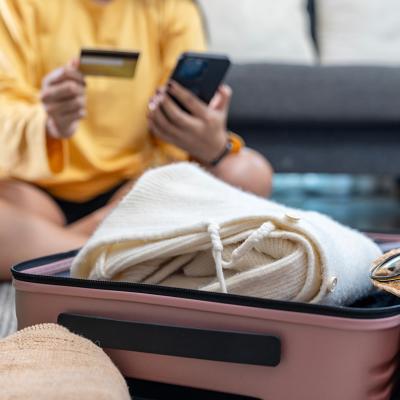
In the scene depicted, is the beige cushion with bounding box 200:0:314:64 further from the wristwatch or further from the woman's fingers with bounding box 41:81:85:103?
the woman's fingers with bounding box 41:81:85:103

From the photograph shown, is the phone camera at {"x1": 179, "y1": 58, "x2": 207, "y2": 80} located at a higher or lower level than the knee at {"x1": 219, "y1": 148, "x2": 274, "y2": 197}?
higher

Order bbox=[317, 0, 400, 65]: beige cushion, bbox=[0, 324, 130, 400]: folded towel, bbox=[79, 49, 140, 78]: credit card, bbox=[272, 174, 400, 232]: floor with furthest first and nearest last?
bbox=[317, 0, 400, 65]: beige cushion, bbox=[272, 174, 400, 232]: floor, bbox=[79, 49, 140, 78]: credit card, bbox=[0, 324, 130, 400]: folded towel

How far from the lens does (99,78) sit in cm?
105

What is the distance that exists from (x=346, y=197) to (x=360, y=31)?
1.82 ft

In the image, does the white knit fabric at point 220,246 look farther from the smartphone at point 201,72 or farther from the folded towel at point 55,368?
the smartphone at point 201,72

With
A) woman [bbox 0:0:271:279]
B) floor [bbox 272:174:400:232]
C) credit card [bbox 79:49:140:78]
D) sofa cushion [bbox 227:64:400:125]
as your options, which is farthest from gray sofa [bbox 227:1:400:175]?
credit card [bbox 79:49:140:78]

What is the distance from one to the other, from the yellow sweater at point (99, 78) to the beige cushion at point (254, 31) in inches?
26.1

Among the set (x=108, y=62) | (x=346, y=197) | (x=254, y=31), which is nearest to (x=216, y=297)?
(x=108, y=62)

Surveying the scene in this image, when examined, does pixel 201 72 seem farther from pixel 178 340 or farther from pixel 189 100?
pixel 178 340

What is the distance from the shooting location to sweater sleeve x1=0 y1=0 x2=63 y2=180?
2.93 ft

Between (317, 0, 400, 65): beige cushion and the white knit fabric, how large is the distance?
4.52ft

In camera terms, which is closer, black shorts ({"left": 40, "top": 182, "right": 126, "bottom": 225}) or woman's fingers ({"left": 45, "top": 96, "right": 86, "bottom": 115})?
woman's fingers ({"left": 45, "top": 96, "right": 86, "bottom": 115})

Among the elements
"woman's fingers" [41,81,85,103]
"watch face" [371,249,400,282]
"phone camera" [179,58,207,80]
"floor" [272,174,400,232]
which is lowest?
"floor" [272,174,400,232]

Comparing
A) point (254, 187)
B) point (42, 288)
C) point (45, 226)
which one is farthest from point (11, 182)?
point (42, 288)
